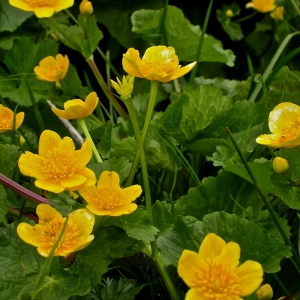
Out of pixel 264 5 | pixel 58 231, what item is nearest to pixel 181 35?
pixel 264 5

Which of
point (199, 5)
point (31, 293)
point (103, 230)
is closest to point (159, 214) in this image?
point (103, 230)

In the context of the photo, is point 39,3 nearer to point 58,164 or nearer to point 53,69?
point 53,69

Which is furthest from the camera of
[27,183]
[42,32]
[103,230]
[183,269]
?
[42,32]

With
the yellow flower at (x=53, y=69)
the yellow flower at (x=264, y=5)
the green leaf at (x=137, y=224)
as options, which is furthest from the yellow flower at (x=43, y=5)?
the yellow flower at (x=264, y=5)

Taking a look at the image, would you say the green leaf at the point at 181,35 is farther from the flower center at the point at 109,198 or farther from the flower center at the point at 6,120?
the flower center at the point at 109,198

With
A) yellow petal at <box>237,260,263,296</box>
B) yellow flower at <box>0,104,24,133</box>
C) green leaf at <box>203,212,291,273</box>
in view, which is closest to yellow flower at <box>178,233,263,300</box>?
yellow petal at <box>237,260,263,296</box>

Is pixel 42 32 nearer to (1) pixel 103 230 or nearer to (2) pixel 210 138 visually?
(2) pixel 210 138
